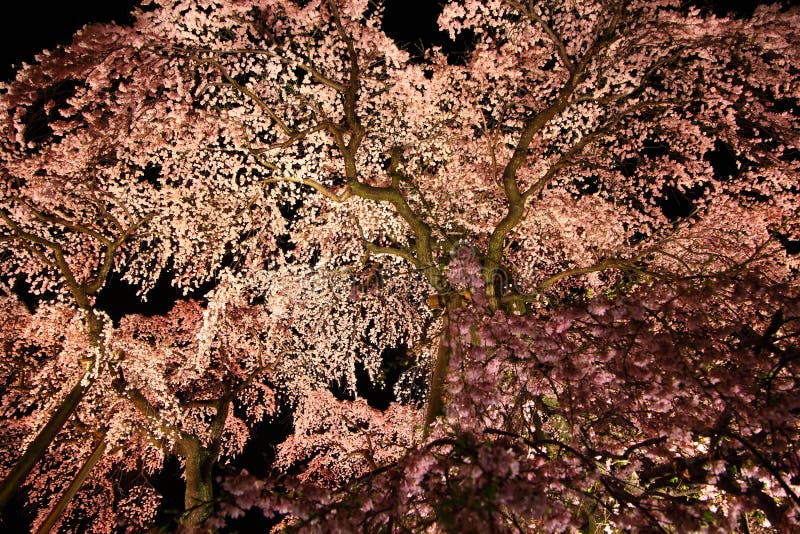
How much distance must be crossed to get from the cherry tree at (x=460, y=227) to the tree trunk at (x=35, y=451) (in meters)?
0.20

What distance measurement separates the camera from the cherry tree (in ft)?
13.3

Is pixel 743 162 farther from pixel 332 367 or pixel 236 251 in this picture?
pixel 236 251

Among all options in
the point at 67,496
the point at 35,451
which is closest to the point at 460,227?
the point at 35,451

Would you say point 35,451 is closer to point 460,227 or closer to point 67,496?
point 67,496

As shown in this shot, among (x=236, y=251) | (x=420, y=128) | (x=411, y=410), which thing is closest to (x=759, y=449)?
(x=420, y=128)

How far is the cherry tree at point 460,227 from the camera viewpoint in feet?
13.3

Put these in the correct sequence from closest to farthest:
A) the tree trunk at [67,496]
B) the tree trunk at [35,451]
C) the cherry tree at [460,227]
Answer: the cherry tree at [460,227] < the tree trunk at [35,451] < the tree trunk at [67,496]

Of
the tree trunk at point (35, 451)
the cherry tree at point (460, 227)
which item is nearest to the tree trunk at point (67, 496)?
the cherry tree at point (460, 227)

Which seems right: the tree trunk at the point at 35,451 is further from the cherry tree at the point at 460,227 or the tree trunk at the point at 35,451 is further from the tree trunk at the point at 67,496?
the tree trunk at the point at 67,496

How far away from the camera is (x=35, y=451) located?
785 centimetres

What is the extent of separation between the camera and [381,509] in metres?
3.35

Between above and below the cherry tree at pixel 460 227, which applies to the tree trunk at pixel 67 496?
below

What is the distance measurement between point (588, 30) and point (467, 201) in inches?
172

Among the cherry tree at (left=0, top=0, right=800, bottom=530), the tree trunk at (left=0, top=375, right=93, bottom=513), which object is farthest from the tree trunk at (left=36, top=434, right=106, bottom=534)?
the tree trunk at (left=0, top=375, right=93, bottom=513)
